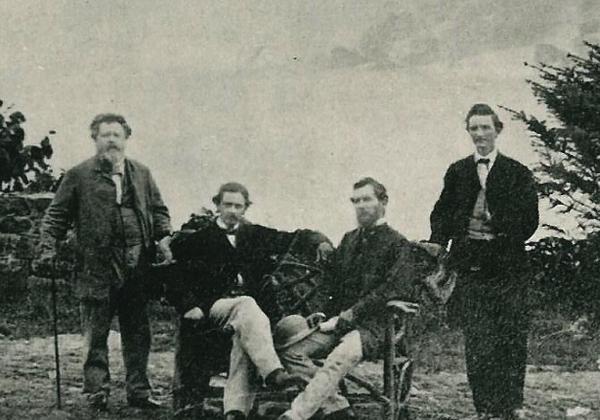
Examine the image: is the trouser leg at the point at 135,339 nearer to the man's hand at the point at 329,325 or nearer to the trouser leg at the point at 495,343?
the man's hand at the point at 329,325

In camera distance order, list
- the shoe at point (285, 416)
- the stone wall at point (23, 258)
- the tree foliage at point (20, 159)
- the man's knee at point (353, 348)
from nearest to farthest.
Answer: the shoe at point (285, 416), the man's knee at point (353, 348), the tree foliage at point (20, 159), the stone wall at point (23, 258)

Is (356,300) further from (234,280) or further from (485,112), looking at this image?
(485,112)

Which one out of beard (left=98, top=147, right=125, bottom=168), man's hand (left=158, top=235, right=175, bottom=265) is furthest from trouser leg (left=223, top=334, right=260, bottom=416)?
beard (left=98, top=147, right=125, bottom=168)

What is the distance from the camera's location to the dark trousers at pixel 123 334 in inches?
153

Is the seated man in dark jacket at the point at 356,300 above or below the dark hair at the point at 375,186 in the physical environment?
below

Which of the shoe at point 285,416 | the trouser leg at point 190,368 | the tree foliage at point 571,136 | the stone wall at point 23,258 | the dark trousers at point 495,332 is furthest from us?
the stone wall at point 23,258

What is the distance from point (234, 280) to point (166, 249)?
343 millimetres

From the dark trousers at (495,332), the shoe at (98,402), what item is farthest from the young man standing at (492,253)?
the shoe at (98,402)

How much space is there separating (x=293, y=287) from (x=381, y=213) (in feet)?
1.89

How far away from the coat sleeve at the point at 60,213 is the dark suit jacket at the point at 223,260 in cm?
51

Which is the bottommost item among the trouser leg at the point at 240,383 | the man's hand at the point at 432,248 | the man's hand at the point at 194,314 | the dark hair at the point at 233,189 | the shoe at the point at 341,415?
the shoe at the point at 341,415

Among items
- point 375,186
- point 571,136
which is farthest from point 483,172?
point 571,136

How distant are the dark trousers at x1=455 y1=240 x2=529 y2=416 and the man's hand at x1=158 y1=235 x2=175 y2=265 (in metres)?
1.30

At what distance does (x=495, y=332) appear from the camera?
12.6ft
